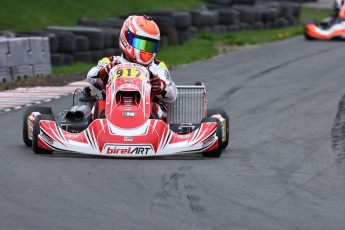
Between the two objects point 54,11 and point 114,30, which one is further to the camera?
point 54,11

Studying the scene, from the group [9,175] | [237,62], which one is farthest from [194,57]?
[9,175]

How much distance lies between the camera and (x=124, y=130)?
27.3 feet

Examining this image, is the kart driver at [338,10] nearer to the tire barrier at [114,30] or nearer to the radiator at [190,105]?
the tire barrier at [114,30]

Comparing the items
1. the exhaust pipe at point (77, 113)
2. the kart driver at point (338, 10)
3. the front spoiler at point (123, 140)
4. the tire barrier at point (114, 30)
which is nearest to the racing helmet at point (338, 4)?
the kart driver at point (338, 10)

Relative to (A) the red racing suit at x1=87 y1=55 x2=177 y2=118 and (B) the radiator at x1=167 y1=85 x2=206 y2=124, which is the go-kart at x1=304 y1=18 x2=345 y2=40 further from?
(A) the red racing suit at x1=87 y1=55 x2=177 y2=118

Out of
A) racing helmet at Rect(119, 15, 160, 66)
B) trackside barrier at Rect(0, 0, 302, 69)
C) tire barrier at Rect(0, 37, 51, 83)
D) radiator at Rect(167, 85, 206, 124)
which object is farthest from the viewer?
trackside barrier at Rect(0, 0, 302, 69)

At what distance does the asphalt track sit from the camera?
5.91 m

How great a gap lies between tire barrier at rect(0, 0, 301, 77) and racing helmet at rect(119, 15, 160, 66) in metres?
6.55

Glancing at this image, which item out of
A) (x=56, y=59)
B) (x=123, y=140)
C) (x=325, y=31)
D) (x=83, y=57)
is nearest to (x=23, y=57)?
(x=56, y=59)

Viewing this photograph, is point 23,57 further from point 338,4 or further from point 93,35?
point 338,4

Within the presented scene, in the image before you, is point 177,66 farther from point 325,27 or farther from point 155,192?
point 155,192

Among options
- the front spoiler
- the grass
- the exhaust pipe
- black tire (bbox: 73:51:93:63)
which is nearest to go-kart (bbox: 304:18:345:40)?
the grass

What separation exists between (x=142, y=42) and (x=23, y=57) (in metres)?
7.34

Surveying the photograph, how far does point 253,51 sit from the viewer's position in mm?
22500
